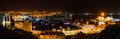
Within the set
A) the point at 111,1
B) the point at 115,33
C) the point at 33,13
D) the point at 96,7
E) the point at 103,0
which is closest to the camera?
the point at 115,33

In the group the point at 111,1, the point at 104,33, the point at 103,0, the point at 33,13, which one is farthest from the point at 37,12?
the point at 104,33

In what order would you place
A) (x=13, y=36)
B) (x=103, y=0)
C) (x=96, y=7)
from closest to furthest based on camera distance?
(x=13, y=36), (x=103, y=0), (x=96, y=7)

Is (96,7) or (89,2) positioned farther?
(96,7)

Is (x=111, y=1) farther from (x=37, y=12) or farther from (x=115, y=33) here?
(x=115, y=33)

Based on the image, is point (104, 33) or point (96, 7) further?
point (96, 7)

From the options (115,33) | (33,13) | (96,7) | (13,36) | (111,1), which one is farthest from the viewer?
(33,13)

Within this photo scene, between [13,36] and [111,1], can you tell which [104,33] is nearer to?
[13,36]

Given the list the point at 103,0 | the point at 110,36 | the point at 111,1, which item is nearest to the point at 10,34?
the point at 110,36

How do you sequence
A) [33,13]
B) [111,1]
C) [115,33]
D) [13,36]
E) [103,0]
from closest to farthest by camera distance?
[13,36] → [115,33] → [111,1] → [103,0] → [33,13]
